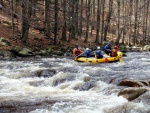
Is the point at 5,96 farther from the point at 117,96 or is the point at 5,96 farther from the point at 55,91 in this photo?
the point at 117,96

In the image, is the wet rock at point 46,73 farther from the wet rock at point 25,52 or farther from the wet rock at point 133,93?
the wet rock at point 25,52

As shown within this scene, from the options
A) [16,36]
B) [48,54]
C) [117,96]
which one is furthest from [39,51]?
[117,96]

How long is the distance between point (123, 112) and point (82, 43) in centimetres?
2140

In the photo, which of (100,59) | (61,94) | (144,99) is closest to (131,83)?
(144,99)

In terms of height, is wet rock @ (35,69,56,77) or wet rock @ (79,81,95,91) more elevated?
wet rock @ (35,69,56,77)

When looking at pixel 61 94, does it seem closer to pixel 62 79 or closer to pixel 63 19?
pixel 62 79

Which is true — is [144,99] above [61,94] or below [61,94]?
above

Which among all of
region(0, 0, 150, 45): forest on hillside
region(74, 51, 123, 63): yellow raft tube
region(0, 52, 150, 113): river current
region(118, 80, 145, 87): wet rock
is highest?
region(0, 0, 150, 45): forest on hillside

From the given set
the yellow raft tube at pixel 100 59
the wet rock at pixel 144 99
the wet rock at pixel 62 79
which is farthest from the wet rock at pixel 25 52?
the wet rock at pixel 144 99

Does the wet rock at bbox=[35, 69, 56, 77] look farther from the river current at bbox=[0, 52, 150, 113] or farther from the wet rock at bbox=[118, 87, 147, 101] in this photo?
the wet rock at bbox=[118, 87, 147, 101]

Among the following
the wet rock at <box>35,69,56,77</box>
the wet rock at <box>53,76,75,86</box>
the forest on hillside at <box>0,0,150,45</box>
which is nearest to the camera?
the wet rock at <box>53,76,75,86</box>

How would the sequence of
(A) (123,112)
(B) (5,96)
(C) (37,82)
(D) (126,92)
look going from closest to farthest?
1. (A) (123,112)
2. (D) (126,92)
3. (B) (5,96)
4. (C) (37,82)

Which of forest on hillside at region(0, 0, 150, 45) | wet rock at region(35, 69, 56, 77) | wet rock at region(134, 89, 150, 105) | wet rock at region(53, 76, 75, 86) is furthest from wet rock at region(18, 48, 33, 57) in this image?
wet rock at region(134, 89, 150, 105)

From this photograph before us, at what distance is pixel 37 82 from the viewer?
439 inches
